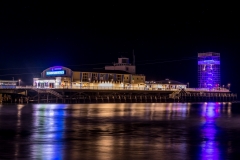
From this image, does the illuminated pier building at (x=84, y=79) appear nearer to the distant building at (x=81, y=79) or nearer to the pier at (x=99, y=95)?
the distant building at (x=81, y=79)

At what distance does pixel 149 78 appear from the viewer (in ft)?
393

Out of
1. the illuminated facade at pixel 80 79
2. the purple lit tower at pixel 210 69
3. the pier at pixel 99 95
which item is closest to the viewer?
the pier at pixel 99 95

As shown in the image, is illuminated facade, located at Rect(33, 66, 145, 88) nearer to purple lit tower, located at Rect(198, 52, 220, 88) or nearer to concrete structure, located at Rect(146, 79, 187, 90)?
concrete structure, located at Rect(146, 79, 187, 90)

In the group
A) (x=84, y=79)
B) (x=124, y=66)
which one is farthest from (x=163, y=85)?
(x=84, y=79)

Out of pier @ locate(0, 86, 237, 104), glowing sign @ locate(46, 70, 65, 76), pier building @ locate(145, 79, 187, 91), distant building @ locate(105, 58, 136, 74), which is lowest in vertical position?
pier @ locate(0, 86, 237, 104)

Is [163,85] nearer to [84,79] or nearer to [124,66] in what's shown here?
[124,66]

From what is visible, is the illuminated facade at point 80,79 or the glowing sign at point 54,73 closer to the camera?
the illuminated facade at point 80,79

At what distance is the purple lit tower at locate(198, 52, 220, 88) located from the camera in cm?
14275

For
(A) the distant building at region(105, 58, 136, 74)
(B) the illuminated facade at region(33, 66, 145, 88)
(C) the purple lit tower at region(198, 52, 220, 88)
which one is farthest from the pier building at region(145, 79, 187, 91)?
(C) the purple lit tower at region(198, 52, 220, 88)

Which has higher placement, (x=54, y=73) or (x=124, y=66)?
(x=124, y=66)

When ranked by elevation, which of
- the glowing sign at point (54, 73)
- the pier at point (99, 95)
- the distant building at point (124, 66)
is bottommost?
the pier at point (99, 95)

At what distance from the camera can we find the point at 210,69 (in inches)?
5640

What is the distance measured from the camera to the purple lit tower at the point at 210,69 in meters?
143

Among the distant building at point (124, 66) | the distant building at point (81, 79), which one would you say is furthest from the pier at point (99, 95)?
the distant building at point (124, 66)
